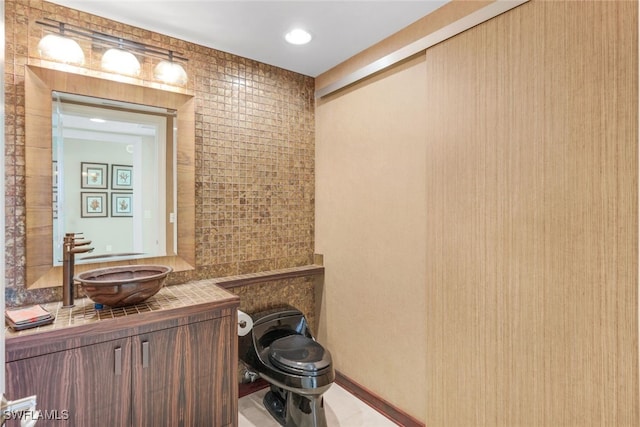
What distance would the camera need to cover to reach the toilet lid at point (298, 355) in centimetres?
195

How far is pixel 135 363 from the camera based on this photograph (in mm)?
1591

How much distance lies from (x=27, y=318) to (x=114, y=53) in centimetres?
141

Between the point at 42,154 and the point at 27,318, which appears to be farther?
the point at 42,154

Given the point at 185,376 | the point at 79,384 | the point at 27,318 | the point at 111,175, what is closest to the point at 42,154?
the point at 111,175

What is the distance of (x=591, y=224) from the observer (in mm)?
1344

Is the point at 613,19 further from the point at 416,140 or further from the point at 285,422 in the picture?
the point at 285,422

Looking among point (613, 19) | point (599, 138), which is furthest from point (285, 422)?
point (613, 19)

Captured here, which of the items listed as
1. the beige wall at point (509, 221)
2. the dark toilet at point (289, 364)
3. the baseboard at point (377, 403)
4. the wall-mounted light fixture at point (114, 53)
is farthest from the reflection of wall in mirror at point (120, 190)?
the baseboard at point (377, 403)

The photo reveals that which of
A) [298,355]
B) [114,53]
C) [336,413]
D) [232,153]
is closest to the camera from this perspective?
[114,53]

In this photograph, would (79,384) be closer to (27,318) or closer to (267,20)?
(27,318)

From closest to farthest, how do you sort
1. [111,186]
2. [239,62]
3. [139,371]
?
[139,371]
[111,186]
[239,62]

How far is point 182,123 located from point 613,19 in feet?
6.99

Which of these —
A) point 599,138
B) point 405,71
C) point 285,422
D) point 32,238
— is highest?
point 405,71

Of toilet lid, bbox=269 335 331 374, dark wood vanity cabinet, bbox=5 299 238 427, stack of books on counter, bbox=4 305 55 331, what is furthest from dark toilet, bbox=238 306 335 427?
stack of books on counter, bbox=4 305 55 331
